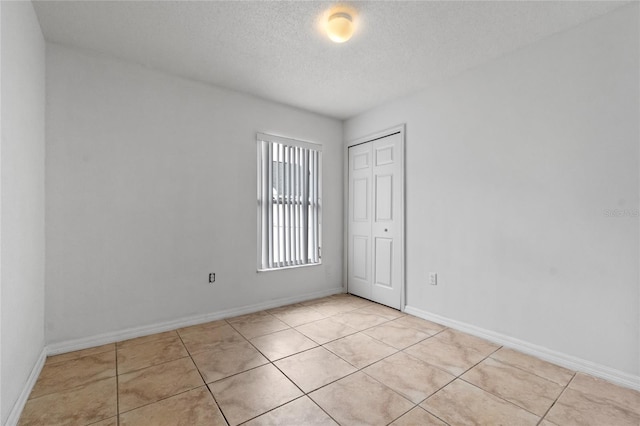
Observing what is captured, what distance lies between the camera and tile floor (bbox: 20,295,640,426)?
1702mm

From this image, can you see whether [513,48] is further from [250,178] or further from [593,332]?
[250,178]

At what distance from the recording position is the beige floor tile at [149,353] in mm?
2287

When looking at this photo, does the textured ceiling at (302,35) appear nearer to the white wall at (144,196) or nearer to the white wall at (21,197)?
the white wall at (144,196)

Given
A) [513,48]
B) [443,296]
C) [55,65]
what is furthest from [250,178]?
[513,48]

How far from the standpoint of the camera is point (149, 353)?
2473 millimetres

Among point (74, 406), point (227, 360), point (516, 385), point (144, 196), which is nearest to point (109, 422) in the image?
point (74, 406)

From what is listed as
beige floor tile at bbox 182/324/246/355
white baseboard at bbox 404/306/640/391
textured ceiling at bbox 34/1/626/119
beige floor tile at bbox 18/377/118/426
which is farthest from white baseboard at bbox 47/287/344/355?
textured ceiling at bbox 34/1/626/119

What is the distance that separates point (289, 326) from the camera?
121 inches

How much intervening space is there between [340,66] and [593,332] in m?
3.10

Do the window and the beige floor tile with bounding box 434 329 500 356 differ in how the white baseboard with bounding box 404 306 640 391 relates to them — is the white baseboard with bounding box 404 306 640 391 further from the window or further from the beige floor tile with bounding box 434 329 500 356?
the window

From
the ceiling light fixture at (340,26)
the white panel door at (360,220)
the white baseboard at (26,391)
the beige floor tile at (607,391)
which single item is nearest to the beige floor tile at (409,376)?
the beige floor tile at (607,391)

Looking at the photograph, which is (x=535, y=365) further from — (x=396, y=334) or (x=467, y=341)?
(x=396, y=334)

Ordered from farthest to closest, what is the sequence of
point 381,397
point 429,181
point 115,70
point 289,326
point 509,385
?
point 429,181 → point 289,326 → point 115,70 → point 509,385 → point 381,397

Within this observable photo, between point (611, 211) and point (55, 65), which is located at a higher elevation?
point (55, 65)
